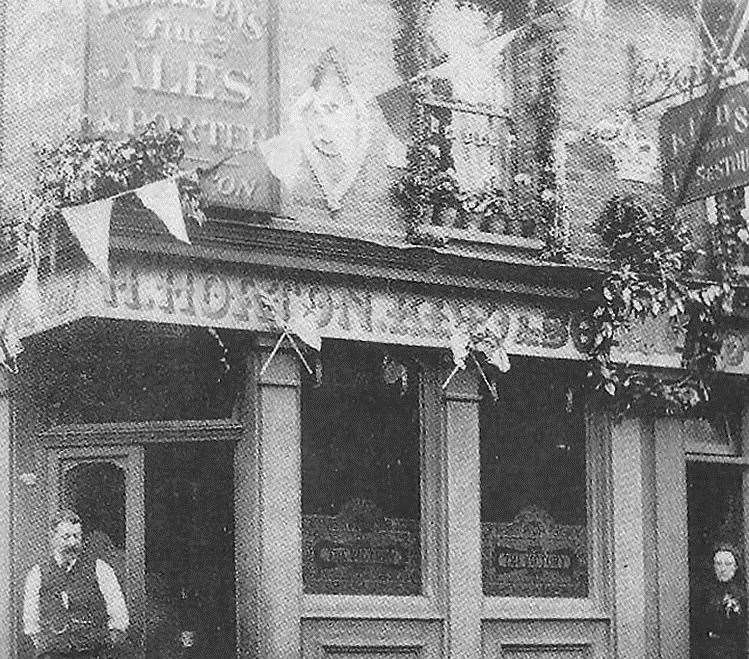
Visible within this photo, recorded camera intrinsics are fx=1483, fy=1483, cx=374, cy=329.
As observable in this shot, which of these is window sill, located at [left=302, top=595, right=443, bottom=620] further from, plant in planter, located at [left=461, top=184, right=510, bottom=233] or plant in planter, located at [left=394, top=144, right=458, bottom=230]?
plant in planter, located at [left=461, top=184, right=510, bottom=233]

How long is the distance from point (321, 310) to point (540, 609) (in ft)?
9.72

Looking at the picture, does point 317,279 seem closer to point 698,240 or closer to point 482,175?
point 482,175

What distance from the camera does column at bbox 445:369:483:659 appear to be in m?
11.0

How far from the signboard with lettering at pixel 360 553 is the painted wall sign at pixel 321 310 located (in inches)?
52.7

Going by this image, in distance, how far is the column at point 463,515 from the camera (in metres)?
11.0

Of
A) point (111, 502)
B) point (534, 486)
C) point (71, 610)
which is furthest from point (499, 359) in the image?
point (71, 610)

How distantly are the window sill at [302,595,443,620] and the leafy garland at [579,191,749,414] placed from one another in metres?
2.32

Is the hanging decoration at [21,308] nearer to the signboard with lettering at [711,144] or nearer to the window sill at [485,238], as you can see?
the window sill at [485,238]

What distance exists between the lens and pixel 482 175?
1184cm

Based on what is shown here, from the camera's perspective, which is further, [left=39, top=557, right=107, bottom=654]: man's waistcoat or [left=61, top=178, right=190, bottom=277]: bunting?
[left=39, top=557, right=107, bottom=654]: man's waistcoat

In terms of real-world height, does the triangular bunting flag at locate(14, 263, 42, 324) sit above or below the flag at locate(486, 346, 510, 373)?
above

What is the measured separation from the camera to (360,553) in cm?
1089

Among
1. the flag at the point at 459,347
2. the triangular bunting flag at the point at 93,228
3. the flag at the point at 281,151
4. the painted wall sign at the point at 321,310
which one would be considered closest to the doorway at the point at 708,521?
the painted wall sign at the point at 321,310

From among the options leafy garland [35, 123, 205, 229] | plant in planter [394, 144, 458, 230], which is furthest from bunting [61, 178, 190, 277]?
plant in planter [394, 144, 458, 230]
